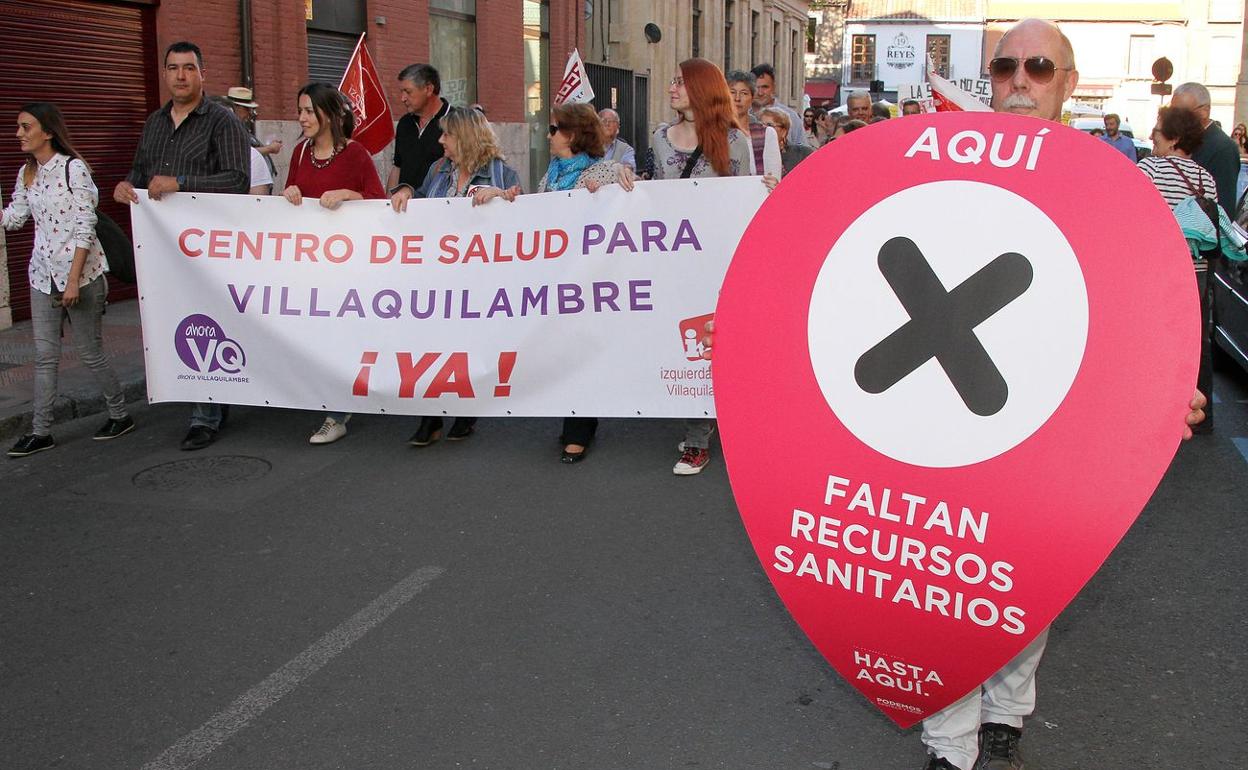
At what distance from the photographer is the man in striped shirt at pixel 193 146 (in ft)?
23.0

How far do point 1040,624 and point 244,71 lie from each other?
12.1 meters

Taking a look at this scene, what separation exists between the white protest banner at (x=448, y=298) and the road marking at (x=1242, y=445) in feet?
10.3

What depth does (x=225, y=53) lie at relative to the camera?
12.6m

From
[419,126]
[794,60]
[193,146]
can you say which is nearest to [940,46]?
[794,60]

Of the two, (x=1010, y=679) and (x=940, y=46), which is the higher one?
(x=940, y=46)

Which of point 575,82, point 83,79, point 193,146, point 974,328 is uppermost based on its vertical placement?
point 575,82

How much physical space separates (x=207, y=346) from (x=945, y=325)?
17.8ft

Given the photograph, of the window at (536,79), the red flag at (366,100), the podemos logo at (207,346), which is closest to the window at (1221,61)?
the window at (536,79)

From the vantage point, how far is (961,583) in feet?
8.22

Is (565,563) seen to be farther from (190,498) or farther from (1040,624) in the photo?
(1040,624)

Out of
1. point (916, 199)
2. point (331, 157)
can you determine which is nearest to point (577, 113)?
point (331, 157)

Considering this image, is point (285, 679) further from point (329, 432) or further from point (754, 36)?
point (754, 36)

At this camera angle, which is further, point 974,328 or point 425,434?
A: point 425,434

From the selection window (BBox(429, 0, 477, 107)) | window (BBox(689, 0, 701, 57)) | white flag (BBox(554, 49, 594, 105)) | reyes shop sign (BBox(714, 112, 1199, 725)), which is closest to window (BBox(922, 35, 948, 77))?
window (BBox(689, 0, 701, 57))
